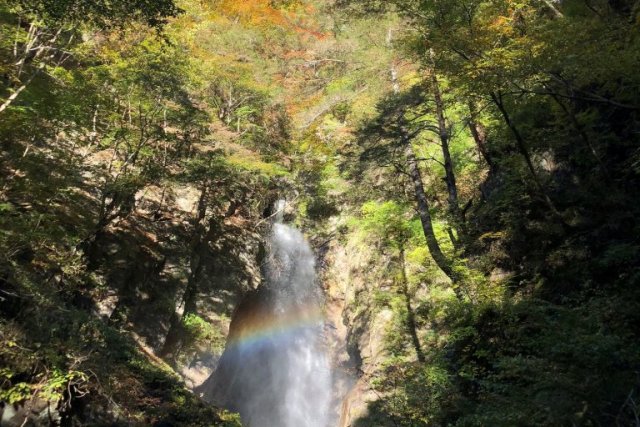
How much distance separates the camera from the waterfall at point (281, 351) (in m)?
22.1

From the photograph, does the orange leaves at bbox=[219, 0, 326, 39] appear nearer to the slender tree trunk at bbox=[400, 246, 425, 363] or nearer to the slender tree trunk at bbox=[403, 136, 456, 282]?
the slender tree trunk at bbox=[403, 136, 456, 282]

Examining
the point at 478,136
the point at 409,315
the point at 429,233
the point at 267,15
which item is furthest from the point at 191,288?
the point at 267,15

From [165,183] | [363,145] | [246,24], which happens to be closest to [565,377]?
[363,145]

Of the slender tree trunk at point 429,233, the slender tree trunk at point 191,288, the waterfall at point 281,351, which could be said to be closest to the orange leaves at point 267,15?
the waterfall at point 281,351

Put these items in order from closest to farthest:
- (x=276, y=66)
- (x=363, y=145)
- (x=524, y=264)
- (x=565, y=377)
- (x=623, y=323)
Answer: (x=565, y=377), (x=623, y=323), (x=524, y=264), (x=363, y=145), (x=276, y=66)

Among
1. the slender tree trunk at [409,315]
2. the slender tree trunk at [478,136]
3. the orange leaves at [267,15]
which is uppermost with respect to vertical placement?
the orange leaves at [267,15]

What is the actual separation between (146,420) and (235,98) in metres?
18.3

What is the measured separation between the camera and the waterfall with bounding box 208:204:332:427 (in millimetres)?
22078

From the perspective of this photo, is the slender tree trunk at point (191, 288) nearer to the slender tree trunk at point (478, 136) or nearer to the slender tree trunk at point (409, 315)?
the slender tree trunk at point (409, 315)

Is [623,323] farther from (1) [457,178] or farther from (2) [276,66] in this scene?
(2) [276,66]

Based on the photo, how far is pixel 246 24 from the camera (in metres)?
30.7

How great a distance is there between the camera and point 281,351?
Answer: 23.9 m

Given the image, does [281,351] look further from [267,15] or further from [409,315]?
[267,15]

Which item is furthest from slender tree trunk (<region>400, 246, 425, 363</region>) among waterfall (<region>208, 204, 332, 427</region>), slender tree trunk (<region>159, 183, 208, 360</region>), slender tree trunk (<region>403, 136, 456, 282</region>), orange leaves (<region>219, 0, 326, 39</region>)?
orange leaves (<region>219, 0, 326, 39</region>)
